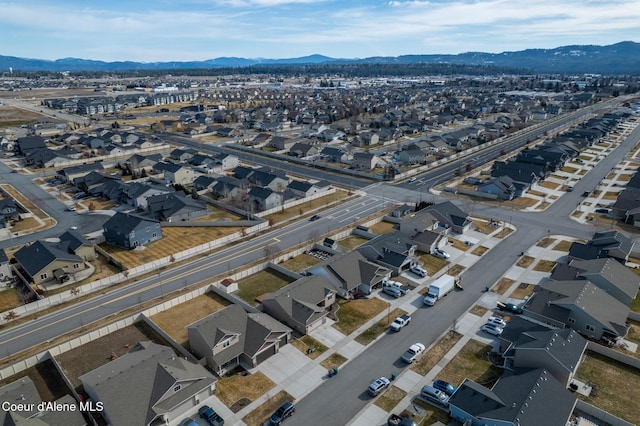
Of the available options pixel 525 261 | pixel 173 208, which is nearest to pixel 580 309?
pixel 525 261

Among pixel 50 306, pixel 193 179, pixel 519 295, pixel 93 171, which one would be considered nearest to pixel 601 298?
pixel 519 295

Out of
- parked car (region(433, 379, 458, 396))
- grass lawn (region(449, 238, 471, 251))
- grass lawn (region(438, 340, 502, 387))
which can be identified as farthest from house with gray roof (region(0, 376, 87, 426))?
grass lawn (region(449, 238, 471, 251))

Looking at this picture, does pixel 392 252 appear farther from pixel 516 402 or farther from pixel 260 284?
pixel 516 402

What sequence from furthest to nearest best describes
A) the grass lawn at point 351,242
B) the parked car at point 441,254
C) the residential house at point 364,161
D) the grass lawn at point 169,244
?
1. the residential house at point 364,161
2. the grass lawn at point 351,242
3. the grass lawn at point 169,244
4. the parked car at point 441,254

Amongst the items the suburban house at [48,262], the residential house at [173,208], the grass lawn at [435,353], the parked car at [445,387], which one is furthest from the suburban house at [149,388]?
the residential house at [173,208]

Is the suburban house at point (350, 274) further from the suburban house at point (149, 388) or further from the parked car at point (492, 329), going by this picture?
the suburban house at point (149, 388)

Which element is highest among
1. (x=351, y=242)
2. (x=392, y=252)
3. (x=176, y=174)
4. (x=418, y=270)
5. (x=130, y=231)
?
(x=176, y=174)
